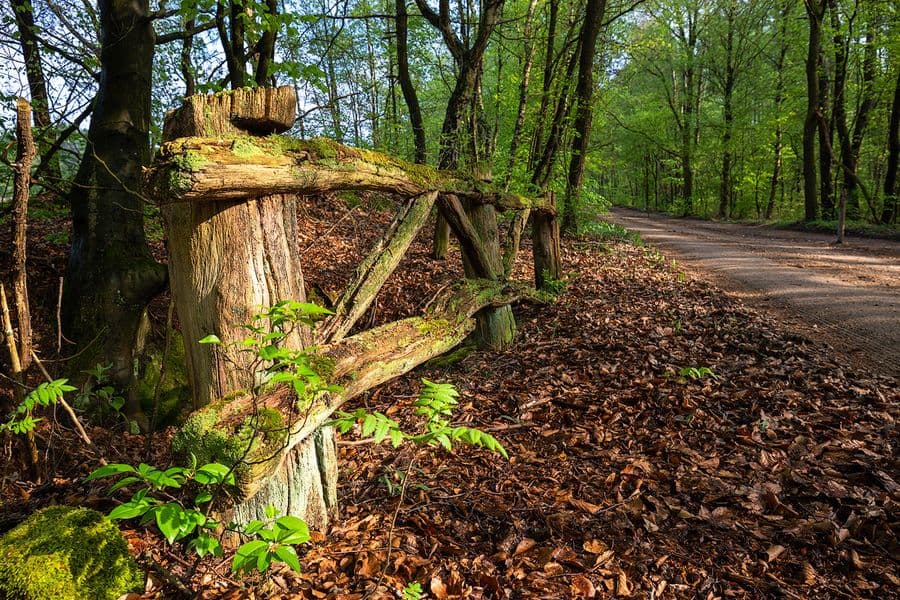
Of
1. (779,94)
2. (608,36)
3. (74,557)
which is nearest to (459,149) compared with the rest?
(74,557)

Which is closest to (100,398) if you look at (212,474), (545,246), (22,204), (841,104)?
(22,204)

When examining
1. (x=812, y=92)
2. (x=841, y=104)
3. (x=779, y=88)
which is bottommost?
(x=841, y=104)

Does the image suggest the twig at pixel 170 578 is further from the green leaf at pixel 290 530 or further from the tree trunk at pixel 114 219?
the tree trunk at pixel 114 219

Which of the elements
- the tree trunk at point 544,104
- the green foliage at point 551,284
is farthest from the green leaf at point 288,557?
the tree trunk at point 544,104

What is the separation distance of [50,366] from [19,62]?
3.21 meters

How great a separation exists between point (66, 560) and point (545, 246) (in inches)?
239

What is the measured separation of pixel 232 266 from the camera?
7.26ft

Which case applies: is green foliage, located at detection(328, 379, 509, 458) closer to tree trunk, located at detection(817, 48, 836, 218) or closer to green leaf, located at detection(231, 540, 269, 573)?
green leaf, located at detection(231, 540, 269, 573)

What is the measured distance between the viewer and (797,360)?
444cm

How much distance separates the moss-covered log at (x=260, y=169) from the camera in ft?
6.15

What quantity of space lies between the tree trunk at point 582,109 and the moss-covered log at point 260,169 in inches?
352

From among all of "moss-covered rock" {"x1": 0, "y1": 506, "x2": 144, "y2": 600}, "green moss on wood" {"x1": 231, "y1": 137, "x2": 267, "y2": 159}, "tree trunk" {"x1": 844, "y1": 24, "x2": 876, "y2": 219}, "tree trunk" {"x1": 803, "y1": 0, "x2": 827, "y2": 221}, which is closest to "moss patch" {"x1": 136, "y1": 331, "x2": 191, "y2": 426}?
"moss-covered rock" {"x1": 0, "y1": 506, "x2": 144, "y2": 600}

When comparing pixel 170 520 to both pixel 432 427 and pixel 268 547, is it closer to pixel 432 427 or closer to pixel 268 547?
pixel 268 547

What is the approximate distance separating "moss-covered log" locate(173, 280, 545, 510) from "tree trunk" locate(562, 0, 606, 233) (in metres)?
9.02
